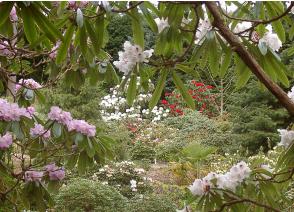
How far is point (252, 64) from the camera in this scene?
107cm

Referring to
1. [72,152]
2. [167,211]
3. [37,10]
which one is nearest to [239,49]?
[37,10]

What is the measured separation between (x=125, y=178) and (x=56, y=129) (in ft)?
10.4

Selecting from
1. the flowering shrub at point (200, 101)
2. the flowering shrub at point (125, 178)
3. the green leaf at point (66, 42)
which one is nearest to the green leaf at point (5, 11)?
the green leaf at point (66, 42)

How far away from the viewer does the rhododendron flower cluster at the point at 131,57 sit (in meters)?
1.19

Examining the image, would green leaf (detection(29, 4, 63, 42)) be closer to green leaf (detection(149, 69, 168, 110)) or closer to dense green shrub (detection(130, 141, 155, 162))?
green leaf (detection(149, 69, 168, 110))

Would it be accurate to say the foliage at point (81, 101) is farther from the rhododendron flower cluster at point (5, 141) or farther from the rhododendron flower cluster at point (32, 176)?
the rhododendron flower cluster at point (5, 141)

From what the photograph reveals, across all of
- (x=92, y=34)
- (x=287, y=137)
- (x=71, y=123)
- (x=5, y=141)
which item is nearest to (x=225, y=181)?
(x=287, y=137)

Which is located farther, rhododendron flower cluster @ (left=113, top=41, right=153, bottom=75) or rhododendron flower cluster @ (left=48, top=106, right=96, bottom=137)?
rhododendron flower cluster @ (left=48, top=106, right=96, bottom=137)

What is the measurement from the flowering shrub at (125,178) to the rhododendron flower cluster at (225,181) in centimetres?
353

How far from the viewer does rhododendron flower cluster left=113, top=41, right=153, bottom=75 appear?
1194 millimetres

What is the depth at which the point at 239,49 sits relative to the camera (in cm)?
109

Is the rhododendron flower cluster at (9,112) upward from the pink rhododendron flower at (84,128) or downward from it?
upward

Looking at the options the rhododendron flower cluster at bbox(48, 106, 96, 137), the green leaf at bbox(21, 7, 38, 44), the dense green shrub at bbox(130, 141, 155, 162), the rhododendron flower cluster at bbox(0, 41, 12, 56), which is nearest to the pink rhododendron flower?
the rhododendron flower cluster at bbox(48, 106, 96, 137)

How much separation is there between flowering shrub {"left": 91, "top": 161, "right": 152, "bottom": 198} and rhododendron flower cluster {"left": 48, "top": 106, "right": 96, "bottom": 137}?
2.96 metres
